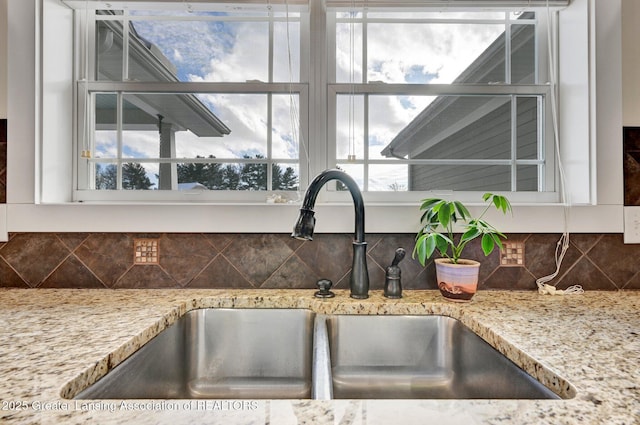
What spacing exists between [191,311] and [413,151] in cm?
107

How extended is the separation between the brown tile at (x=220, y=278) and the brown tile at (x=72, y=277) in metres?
0.36

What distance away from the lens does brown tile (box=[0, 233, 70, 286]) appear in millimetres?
1092

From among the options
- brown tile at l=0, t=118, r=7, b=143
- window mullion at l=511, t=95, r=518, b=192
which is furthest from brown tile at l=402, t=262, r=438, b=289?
brown tile at l=0, t=118, r=7, b=143

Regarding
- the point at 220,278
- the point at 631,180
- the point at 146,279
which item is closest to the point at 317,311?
the point at 220,278

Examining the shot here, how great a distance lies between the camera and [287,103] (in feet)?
4.11

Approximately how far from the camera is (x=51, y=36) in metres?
1.15

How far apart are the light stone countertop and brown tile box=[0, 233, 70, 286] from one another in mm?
80

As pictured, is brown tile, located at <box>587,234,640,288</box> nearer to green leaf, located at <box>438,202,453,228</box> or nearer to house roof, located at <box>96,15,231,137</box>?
green leaf, located at <box>438,202,453,228</box>

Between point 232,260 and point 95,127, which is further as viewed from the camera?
point 95,127

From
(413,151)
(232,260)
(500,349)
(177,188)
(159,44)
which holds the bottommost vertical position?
(500,349)

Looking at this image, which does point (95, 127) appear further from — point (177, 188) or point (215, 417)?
point (215, 417)

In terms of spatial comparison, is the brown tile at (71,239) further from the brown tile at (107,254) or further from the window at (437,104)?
the window at (437,104)

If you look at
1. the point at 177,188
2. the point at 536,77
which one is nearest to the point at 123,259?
the point at 177,188

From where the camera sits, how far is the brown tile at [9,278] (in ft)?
3.57
